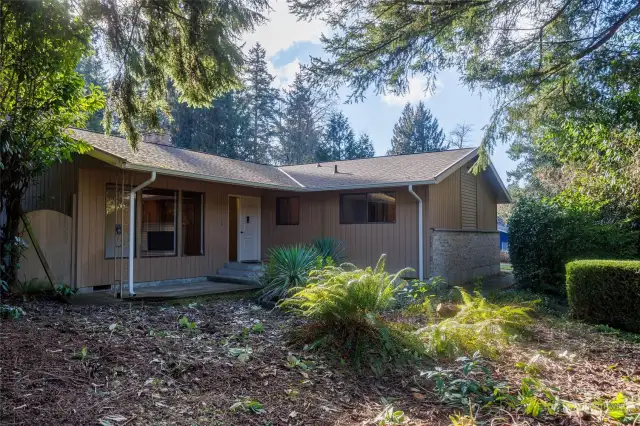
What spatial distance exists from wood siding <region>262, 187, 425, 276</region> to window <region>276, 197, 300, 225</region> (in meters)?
0.12

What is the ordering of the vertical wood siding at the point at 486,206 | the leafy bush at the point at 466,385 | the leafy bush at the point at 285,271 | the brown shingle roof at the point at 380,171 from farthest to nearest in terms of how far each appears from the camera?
the vertical wood siding at the point at 486,206 < the brown shingle roof at the point at 380,171 < the leafy bush at the point at 285,271 < the leafy bush at the point at 466,385

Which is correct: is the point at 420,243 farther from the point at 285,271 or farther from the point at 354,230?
the point at 285,271

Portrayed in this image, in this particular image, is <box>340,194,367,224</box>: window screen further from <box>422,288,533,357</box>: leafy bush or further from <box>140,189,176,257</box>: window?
<box>422,288,533,357</box>: leafy bush

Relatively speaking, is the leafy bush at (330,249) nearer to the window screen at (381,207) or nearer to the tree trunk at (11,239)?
the window screen at (381,207)

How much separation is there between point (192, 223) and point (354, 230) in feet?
13.6

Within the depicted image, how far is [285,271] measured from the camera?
781 centimetres

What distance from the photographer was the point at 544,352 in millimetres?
4719

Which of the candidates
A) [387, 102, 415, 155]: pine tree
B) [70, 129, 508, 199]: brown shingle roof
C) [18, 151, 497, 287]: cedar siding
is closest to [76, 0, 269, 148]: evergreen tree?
[70, 129, 508, 199]: brown shingle roof

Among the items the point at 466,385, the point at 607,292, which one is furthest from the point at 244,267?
the point at 466,385

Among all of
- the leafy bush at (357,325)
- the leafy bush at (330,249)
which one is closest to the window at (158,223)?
the leafy bush at (330,249)

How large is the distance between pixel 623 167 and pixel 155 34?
922 centimetres

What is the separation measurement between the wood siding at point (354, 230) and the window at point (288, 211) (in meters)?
0.12

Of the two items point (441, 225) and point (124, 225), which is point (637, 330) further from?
point (124, 225)

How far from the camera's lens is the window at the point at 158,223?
9.23 meters
